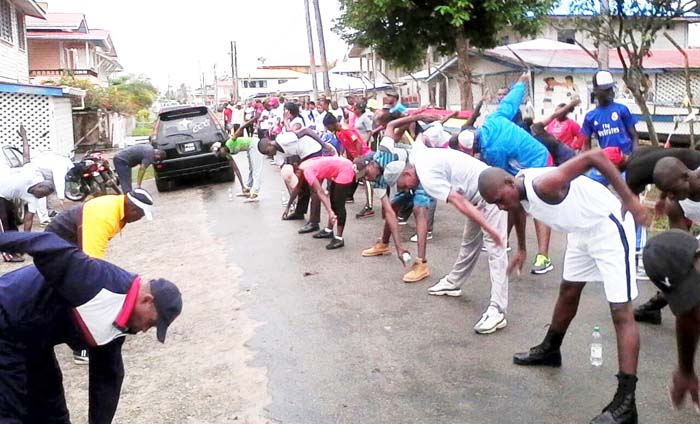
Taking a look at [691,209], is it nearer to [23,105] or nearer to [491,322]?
[491,322]

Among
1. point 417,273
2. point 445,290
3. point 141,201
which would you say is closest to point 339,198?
point 417,273

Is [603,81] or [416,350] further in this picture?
[603,81]

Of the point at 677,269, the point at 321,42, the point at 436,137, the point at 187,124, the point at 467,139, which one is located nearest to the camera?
the point at 677,269

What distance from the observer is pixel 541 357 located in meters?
5.37

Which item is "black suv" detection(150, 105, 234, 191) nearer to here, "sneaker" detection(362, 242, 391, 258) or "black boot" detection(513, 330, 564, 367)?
"sneaker" detection(362, 242, 391, 258)

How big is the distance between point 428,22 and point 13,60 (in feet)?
41.5

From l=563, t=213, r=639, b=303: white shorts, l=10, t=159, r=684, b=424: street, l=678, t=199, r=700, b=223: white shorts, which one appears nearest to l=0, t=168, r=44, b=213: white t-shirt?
l=10, t=159, r=684, b=424: street

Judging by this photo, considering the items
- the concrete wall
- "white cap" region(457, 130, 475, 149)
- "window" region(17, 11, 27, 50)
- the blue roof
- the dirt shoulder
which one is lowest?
the dirt shoulder

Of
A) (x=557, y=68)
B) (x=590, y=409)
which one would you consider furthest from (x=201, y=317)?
(x=557, y=68)

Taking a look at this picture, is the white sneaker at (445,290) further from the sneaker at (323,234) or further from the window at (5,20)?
the window at (5,20)

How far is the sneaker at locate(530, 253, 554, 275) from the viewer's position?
7852mm

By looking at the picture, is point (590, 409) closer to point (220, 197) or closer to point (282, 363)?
point (282, 363)

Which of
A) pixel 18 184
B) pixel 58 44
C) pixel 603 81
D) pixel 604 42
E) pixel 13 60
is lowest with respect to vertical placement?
pixel 18 184

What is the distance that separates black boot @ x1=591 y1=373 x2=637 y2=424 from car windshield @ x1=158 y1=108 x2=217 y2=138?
13425mm
